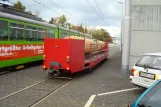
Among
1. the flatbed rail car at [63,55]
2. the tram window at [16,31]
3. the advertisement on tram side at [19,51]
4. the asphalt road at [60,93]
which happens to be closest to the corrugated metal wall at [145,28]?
the flatbed rail car at [63,55]

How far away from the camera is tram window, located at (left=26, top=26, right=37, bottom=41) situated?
14.1m

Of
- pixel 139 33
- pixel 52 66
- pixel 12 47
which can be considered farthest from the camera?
pixel 139 33

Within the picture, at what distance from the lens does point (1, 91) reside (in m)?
8.01

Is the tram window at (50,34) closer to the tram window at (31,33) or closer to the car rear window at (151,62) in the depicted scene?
the tram window at (31,33)

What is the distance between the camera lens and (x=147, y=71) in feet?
25.2

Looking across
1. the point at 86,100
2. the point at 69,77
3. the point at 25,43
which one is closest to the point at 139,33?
the point at 69,77

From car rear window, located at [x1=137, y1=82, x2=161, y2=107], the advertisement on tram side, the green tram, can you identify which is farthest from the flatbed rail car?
car rear window, located at [x1=137, y1=82, x2=161, y2=107]

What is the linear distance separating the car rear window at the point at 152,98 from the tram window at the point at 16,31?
33.6ft

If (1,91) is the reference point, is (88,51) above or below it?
above

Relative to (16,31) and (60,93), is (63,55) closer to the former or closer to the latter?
(60,93)

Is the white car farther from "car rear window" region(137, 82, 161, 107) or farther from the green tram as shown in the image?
the green tram

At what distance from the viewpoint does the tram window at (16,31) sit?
487 inches

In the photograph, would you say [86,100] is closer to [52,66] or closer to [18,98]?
[18,98]

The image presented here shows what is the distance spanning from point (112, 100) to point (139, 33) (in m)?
8.01
